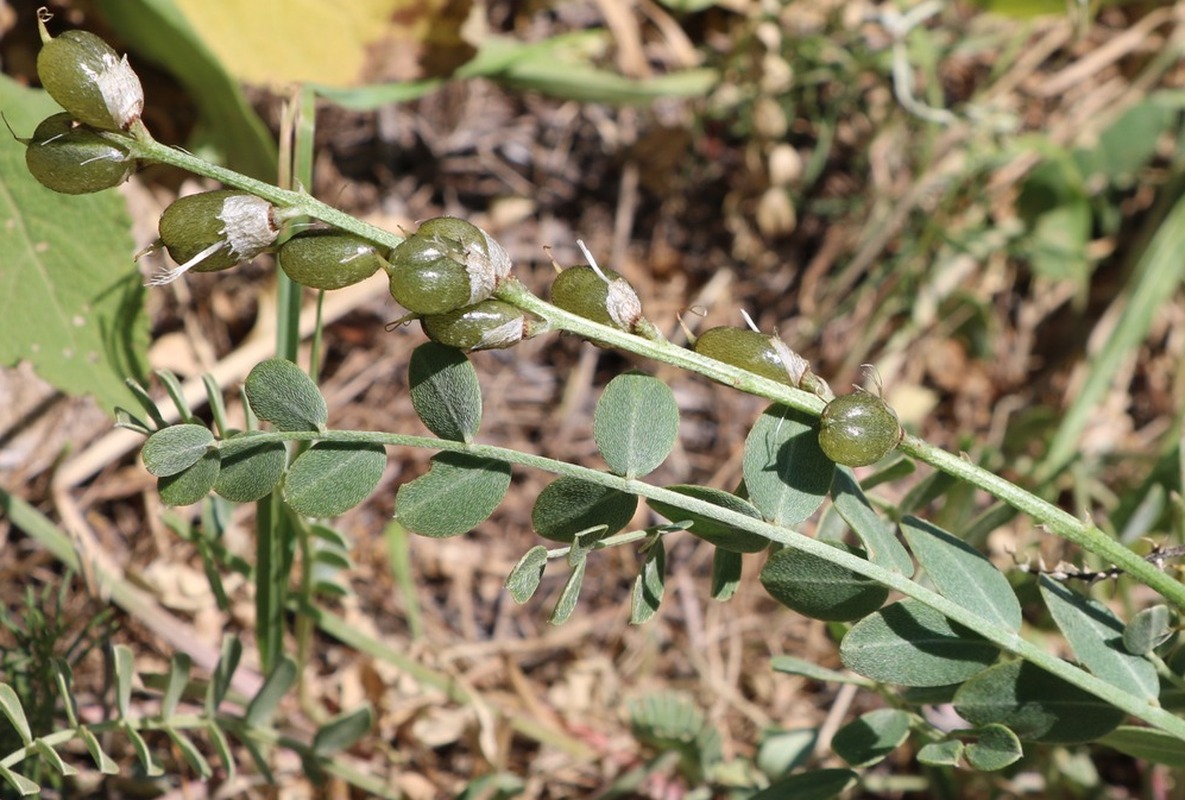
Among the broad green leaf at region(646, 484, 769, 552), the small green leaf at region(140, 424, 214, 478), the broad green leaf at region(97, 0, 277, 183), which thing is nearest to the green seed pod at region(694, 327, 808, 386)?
the broad green leaf at region(646, 484, 769, 552)

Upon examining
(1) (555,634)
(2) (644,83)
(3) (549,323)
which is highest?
(2) (644,83)

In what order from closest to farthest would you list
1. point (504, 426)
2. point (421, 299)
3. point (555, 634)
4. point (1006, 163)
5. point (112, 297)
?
1. point (421, 299)
2. point (112, 297)
3. point (555, 634)
4. point (504, 426)
5. point (1006, 163)

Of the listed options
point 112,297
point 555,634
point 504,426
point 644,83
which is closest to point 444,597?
point 555,634

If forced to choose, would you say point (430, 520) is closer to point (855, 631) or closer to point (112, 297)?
point (855, 631)

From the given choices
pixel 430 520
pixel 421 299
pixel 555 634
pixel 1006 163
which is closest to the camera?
pixel 421 299

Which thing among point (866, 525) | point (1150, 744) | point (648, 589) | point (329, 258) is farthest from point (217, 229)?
point (1150, 744)

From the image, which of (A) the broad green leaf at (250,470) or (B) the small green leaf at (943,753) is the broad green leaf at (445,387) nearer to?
(A) the broad green leaf at (250,470)
